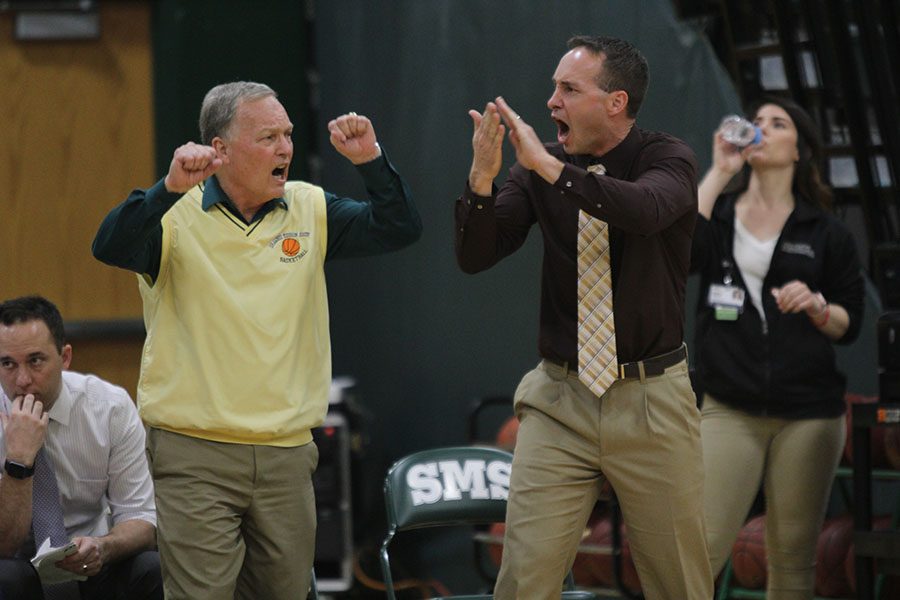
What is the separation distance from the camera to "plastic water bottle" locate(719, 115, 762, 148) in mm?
5348

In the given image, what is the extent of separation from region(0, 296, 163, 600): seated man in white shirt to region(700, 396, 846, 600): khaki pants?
2007 mm

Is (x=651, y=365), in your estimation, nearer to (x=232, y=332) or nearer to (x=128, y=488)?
(x=232, y=332)

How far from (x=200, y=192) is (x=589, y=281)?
3.87ft

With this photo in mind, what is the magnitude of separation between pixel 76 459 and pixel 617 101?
2.12 m

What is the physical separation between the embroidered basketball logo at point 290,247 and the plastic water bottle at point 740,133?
201cm

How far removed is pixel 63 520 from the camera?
457 centimetres

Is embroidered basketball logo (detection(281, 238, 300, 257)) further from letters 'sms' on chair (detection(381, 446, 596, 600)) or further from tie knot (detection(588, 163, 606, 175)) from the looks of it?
letters 'sms' on chair (detection(381, 446, 596, 600))

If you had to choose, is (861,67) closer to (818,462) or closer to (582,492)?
(818,462)

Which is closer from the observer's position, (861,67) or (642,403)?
(642,403)

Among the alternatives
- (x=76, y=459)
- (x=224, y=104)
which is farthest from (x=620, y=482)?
(x=76, y=459)

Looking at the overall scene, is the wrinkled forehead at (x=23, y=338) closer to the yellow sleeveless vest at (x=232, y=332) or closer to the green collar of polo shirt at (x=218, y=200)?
the yellow sleeveless vest at (x=232, y=332)

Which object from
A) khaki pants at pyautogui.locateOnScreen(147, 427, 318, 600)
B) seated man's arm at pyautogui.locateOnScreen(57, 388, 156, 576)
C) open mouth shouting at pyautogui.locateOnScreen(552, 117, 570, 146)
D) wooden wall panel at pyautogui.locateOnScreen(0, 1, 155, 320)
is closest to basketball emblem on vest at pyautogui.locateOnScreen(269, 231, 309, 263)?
khaki pants at pyautogui.locateOnScreen(147, 427, 318, 600)

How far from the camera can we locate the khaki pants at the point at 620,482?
3.84m

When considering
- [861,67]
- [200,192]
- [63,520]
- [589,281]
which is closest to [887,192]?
[861,67]
